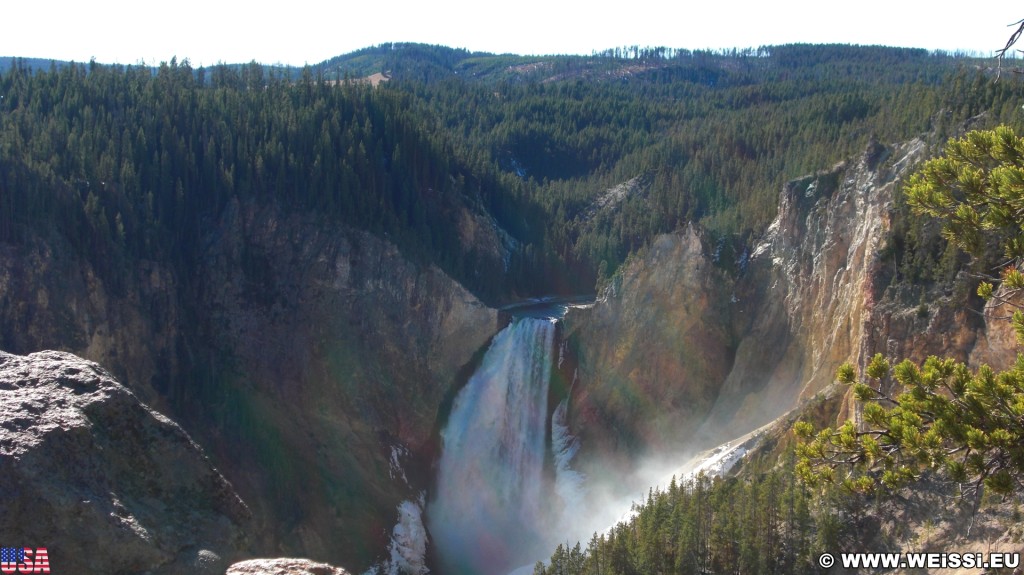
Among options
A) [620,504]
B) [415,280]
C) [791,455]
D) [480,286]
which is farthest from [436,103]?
[791,455]

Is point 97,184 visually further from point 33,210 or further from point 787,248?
point 787,248

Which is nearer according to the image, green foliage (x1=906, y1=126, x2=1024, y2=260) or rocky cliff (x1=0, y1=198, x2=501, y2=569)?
green foliage (x1=906, y1=126, x2=1024, y2=260)

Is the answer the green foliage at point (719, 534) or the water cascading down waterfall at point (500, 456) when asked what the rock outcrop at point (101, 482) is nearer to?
the green foliage at point (719, 534)

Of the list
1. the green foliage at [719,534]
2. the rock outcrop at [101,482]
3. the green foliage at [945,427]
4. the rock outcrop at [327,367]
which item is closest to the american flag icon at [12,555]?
the rock outcrop at [101,482]

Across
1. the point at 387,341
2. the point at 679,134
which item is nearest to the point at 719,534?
the point at 387,341

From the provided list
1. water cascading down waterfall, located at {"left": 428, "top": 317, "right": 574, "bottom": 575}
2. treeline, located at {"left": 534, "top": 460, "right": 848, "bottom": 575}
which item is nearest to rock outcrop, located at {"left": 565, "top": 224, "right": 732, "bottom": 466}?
water cascading down waterfall, located at {"left": 428, "top": 317, "right": 574, "bottom": 575}

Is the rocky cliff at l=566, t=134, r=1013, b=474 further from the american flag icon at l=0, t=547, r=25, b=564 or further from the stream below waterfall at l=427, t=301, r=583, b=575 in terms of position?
the american flag icon at l=0, t=547, r=25, b=564

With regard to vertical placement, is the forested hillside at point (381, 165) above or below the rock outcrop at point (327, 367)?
above
